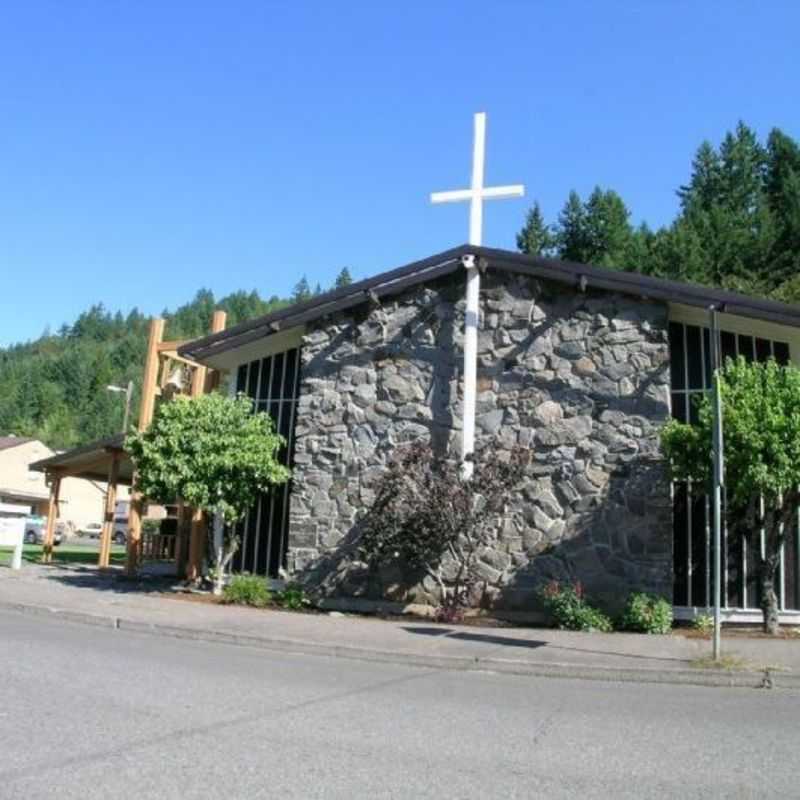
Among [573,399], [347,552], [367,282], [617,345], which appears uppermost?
[367,282]

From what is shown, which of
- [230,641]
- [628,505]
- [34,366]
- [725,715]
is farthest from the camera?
[34,366]

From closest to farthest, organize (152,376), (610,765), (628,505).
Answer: (610,765)
(628,505)
(152,376)

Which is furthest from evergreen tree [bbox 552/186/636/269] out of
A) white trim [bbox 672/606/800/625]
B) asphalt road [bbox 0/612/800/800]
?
asphalt road [bbox 0/612/800/800]

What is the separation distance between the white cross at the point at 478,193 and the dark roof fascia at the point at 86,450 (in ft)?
29.8

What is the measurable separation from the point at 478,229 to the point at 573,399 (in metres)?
3.38

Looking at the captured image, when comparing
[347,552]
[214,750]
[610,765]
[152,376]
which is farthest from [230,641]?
[152,376]

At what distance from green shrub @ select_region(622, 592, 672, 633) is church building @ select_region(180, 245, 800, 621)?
0.47 metres

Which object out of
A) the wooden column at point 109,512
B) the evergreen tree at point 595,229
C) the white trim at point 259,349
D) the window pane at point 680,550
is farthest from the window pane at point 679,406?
the evergreen tree at point 595,229

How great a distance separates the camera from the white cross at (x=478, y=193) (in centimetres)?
1548

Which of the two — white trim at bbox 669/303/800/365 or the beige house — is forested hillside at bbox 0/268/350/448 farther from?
white trim at bbox 669/303/800/365

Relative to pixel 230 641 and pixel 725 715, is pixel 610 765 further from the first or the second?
pixel 230 641

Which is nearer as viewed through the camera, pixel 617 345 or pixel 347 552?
pixel 617 345

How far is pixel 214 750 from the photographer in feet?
19.1

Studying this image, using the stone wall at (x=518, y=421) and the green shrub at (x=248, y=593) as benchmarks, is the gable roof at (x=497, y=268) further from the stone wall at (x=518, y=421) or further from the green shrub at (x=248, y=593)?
the green shrub at (x=248, y=593)
